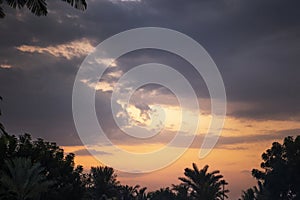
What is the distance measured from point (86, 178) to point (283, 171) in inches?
1364

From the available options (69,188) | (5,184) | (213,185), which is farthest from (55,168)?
(213,185)

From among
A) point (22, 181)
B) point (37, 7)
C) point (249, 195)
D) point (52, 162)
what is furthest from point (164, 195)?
point (37, 7)

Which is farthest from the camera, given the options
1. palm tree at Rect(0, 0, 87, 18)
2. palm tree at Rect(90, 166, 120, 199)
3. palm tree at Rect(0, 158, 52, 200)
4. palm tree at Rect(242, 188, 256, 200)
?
palm tree at Rect(242, 188, 256, 200)

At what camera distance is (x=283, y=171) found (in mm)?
78562

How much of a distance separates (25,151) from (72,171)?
10547 millimetres

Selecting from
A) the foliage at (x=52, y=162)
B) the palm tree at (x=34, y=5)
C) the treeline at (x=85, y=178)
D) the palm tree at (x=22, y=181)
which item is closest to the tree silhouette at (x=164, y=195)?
the treeline at (x=85, y=178)

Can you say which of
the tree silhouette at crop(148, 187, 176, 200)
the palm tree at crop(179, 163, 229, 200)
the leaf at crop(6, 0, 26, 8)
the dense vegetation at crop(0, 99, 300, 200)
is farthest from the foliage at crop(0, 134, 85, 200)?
the tree silhouette at crop(148, 187, 176, 200)

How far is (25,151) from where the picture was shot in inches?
2069

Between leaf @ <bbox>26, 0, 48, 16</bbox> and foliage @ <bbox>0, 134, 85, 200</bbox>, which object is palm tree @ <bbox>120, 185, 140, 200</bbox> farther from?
leaf @ <bbox>26, 0, 48, 16</bbox>

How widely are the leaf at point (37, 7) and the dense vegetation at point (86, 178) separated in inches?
257

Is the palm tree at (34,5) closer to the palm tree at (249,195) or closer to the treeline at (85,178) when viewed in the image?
the treeline at (85,178)

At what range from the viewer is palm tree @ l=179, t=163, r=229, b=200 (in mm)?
63094

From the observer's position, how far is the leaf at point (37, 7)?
1577 centimetres

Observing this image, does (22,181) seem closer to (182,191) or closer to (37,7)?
(37,7)
